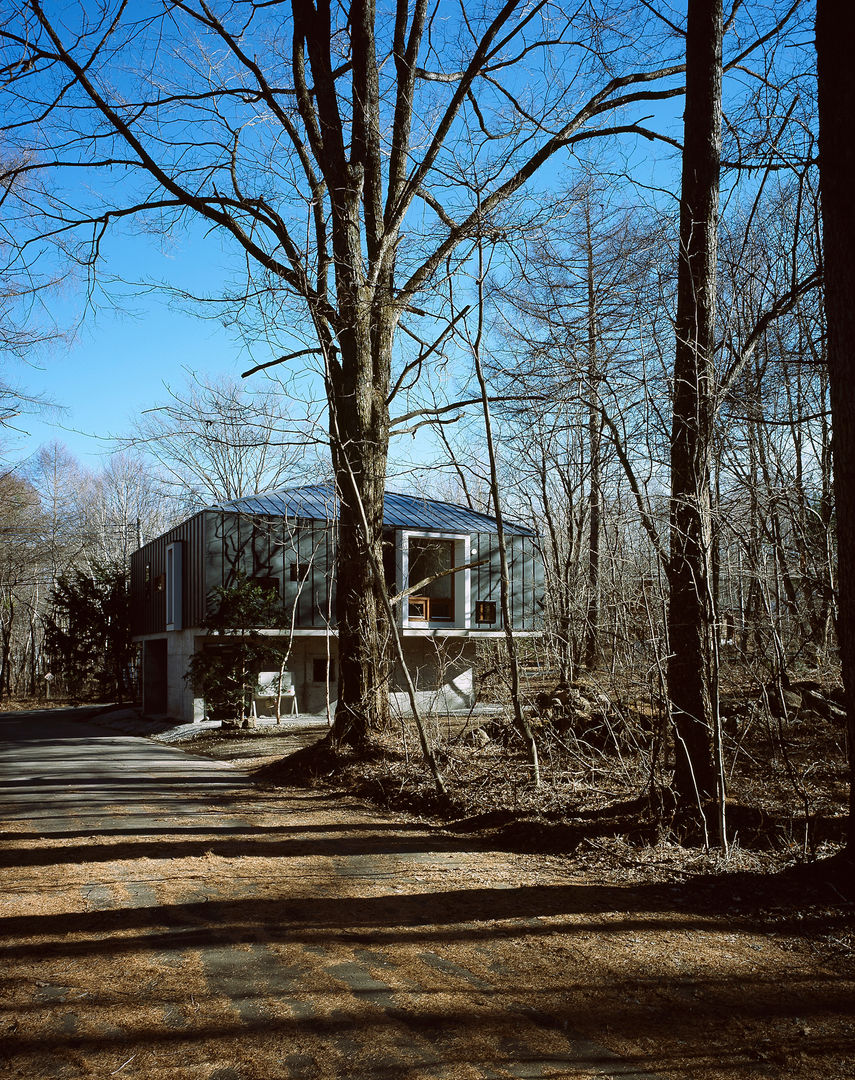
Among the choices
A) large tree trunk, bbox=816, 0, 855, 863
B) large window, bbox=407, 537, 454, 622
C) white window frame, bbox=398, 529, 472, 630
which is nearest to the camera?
large tree trunk, bbox=816, 0, 855, 863

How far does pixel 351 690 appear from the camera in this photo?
10.6m

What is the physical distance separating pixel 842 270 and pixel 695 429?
1589 millimetres

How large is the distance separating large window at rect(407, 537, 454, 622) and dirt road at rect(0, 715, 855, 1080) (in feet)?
53.0

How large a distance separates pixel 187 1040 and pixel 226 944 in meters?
1.16

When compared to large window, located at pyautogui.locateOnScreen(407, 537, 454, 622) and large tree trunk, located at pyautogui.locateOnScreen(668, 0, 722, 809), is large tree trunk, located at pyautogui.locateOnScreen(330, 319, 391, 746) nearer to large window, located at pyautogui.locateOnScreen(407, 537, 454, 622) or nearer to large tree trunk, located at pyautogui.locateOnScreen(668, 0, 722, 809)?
large tree trunk, located at pyautogui.locateOnScreen(668, 0, 722, 809)

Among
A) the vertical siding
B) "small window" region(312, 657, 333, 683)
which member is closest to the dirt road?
the vertical siding

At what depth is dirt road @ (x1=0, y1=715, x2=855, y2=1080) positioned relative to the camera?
311cm

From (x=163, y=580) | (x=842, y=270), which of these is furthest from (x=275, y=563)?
(x=842, y=270)

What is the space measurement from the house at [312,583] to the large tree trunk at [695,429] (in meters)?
12.2

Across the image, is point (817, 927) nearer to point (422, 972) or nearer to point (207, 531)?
point (422, 972)

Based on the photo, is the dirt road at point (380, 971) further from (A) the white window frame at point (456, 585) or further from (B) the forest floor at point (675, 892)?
(A) the white window frame at point (456, 585)

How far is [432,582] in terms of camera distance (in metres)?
23.7

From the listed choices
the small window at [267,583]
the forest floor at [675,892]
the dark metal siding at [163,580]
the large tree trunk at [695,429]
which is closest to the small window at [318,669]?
the small window at [267,583]

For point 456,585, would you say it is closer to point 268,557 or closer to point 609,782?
point 268,557
